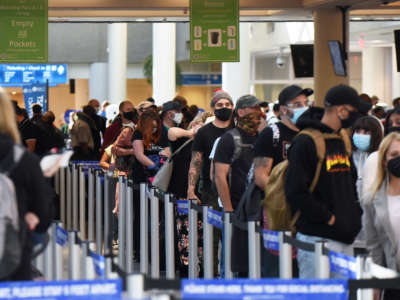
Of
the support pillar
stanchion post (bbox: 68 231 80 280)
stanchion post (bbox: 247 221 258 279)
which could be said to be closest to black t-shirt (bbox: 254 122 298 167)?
stanchion post (bbox: 247 221 258 279)

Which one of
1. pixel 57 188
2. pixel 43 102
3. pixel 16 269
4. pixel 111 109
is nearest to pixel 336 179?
pixel 16 269

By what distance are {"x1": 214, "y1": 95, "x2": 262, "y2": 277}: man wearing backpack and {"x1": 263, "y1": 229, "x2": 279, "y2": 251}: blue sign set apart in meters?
1.88

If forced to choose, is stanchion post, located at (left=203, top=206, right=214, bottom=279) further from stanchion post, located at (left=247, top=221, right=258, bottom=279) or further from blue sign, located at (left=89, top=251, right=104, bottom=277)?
blue sign, located at (left=89, top=251, right=104, bottom=277)

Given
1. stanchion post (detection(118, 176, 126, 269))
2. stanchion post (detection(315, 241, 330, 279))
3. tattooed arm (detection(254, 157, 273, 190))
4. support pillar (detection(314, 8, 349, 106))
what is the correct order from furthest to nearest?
support pillar (detection(314, 8, 349, 106)) < stanchion post (detection(118, 176, 126, 269)) < tattooed arm (detection(254, 157, 273, 190)) < stanchion post (detection(315, 241, 330, 279))

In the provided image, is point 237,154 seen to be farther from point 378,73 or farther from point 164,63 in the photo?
point 164,63

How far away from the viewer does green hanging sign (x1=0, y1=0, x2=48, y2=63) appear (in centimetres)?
1641

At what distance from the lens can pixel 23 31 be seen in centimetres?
1669

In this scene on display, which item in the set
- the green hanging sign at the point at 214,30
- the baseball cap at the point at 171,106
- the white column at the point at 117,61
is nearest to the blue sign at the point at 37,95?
the green hanging sign at the point at 214,30

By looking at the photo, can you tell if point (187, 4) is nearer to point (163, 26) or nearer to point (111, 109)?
point (111, 109)

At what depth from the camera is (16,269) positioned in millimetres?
4816

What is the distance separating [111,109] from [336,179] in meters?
13.1

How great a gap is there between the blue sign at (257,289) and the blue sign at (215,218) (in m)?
3.23

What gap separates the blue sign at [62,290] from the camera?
14.3 feet

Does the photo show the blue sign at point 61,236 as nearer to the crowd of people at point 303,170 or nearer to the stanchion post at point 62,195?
the crowd of people at point 303,170
